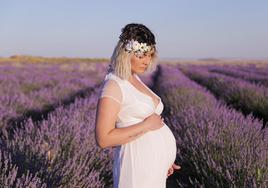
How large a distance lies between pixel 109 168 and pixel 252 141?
4.46ft

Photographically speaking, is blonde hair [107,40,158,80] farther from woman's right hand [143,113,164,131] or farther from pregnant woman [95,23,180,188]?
woman's right hand [143,113,164,131]

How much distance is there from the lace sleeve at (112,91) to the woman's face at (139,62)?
18 centimetres

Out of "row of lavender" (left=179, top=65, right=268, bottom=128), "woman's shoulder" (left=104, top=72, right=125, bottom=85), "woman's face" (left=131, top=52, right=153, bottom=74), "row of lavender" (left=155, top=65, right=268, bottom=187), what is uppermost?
"woman's face" (left=131, top=52, right=153, bottom=74)

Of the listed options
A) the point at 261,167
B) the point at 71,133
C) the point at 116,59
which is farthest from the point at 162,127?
the point at 71,133

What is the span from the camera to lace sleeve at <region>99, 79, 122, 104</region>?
198 cm

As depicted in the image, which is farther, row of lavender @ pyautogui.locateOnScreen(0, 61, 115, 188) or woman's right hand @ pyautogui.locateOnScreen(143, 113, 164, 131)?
row of lavender @ pyautogui.locateOnScreen(0, 61, 115, 188)

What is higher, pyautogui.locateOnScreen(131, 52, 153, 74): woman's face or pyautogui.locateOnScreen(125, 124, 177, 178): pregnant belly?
pyautogui.locateOnScreen(131, 52, 153, 74): woman's face

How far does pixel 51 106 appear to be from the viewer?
29.5 feet

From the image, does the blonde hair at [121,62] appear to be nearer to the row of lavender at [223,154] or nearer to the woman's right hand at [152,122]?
the woman's right hand at [152,122]

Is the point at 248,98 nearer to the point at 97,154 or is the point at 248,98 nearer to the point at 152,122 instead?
the point at 97,154

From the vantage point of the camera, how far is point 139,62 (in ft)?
7.16

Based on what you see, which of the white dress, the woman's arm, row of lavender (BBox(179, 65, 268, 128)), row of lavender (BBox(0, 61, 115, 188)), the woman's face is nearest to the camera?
the woman's arm

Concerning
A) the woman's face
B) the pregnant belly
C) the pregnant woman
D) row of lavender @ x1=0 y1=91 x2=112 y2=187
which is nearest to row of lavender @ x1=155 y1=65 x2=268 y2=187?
row of lavender @ x1=0 y1=91 x2=112 y2=187

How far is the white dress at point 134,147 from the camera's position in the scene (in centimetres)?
206
